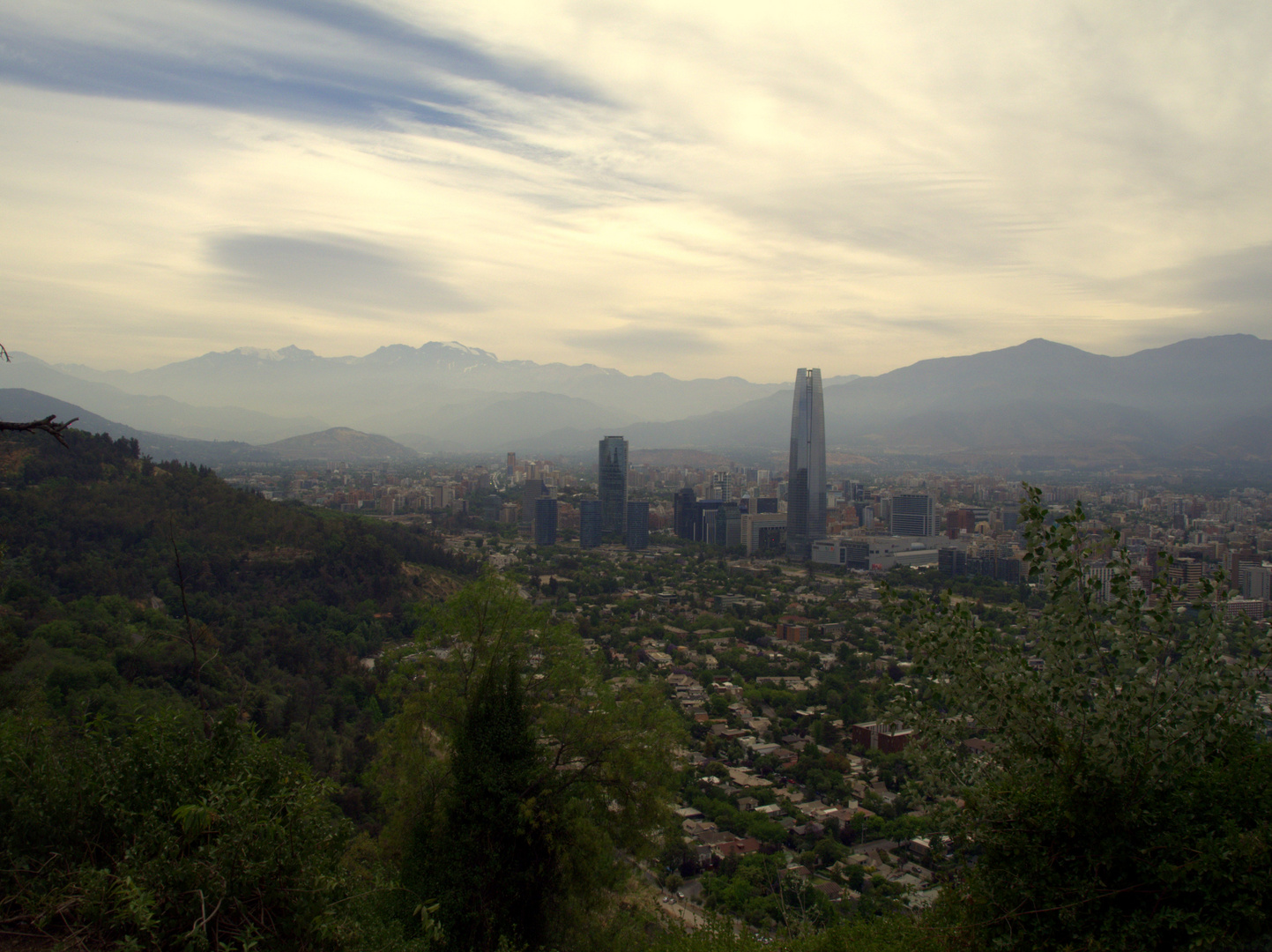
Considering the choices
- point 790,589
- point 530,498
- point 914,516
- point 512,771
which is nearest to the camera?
point 512,771

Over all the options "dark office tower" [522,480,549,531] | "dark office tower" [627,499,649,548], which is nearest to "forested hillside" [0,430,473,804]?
"dark office tower" [627,499,649,548]

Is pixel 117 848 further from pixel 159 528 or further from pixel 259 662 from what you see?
pixel 159 528

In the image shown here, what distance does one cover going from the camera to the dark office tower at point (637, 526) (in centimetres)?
3056

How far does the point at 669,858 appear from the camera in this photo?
6820 millimetres

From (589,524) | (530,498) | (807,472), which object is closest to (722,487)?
(807,472)

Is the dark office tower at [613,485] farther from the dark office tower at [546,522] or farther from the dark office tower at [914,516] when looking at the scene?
the dark office tower at [914,516]

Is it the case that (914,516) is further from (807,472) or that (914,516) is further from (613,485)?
(613,485)

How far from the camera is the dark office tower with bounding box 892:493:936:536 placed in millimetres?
30781

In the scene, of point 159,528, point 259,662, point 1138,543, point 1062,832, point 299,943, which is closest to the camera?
point 1062,832

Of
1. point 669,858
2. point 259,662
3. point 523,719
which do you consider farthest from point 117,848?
point 259,662

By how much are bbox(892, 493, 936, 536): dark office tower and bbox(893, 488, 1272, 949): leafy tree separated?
3026 cm

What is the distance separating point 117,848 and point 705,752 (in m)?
8.04

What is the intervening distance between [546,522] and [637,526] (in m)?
3.79

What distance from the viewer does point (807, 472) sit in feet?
101
